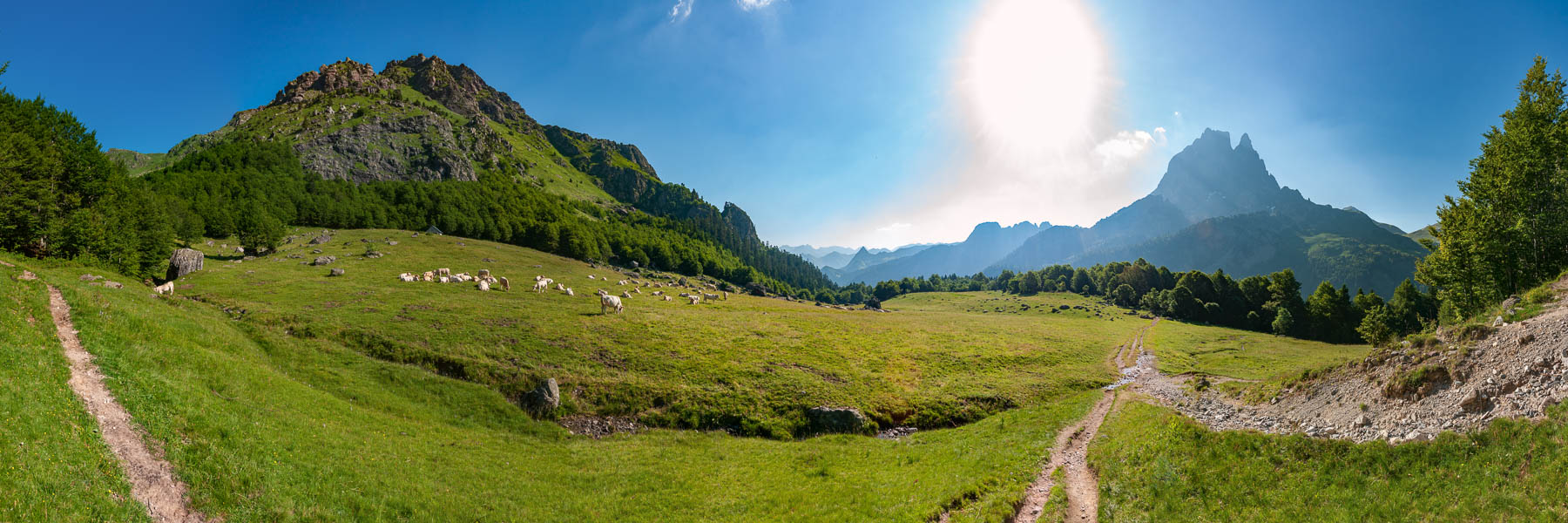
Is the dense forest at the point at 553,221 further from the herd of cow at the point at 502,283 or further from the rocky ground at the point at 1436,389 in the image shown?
the herd of cow at the point at 502,283

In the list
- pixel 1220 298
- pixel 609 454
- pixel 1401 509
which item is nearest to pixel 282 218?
pixel 609 454

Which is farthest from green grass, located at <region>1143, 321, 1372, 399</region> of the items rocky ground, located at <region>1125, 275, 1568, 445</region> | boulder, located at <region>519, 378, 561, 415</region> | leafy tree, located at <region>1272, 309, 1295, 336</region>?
boulder, located at <region>519, 378, 561, 415</region>

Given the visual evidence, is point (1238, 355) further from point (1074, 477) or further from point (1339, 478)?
point (1339, 478)

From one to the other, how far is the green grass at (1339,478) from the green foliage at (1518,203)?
937 inches

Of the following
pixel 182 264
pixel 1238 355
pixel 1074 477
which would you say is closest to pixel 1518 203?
pixel 1074 477

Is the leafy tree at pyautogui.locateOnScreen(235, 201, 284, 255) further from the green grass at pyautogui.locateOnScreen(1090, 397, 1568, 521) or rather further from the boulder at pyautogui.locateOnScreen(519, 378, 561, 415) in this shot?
the green grass at pyautogui.locateOnScreen(1090, 397, 1568, 521)

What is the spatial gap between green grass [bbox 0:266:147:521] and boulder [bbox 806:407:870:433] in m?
24.7

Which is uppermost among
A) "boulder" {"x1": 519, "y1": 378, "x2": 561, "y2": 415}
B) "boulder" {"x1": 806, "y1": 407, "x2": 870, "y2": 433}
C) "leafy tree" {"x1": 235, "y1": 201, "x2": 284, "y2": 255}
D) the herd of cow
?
"leafy tree" {"x1": 235, "y1": 201, "x2": 284, "y2": 255}

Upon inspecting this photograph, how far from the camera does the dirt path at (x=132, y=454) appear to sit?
11264 mm

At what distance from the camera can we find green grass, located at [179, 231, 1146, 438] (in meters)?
28.6

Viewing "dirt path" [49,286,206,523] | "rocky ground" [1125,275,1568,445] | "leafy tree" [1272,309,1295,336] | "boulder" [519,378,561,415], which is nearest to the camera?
"dirt path" [49,286,206,523]

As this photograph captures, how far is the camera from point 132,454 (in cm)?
1220

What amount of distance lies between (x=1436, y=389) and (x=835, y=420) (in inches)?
889

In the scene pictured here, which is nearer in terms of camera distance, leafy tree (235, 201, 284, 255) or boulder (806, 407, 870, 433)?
boulder (806, 407, 870, 433)
